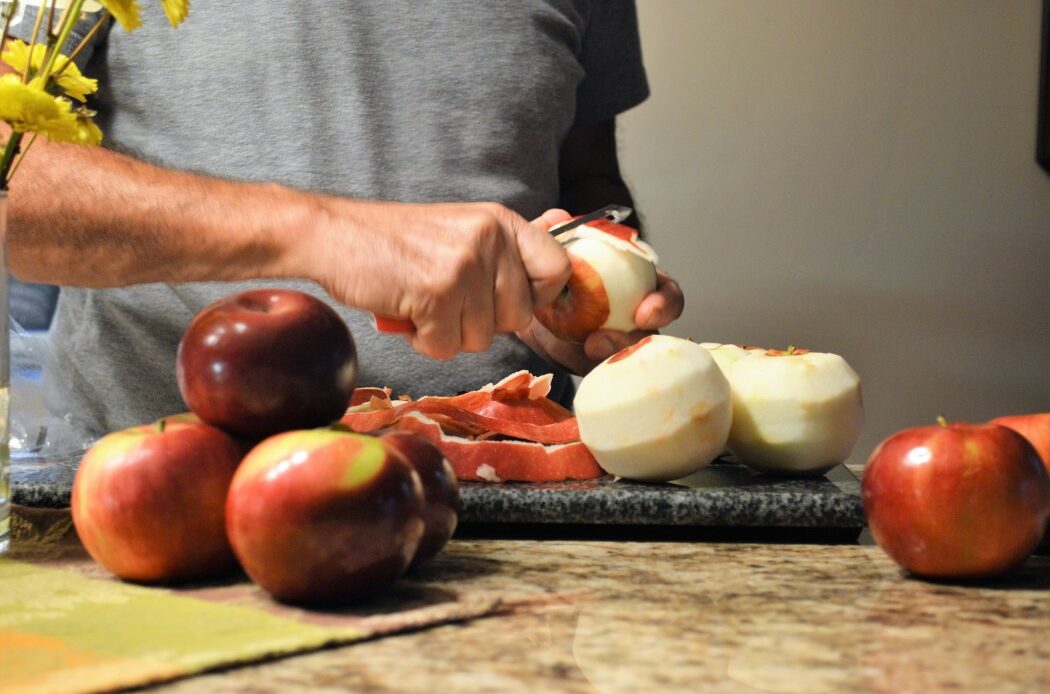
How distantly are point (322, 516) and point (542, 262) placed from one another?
22.4 inches

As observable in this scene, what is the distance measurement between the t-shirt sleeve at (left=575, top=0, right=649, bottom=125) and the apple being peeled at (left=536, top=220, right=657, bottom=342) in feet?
2.50

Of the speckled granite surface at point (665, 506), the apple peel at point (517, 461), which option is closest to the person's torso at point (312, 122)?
the apple peel at point (517, 461)

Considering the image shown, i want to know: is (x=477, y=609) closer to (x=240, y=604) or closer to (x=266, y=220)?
(x=240, y=604)

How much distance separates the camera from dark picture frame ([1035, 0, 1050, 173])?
3012 millimetres

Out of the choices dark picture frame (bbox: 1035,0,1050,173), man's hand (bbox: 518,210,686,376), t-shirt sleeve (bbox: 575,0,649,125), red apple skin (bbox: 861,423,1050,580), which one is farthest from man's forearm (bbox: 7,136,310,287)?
dark picture frame (bbox: 1035,0,1050,173)

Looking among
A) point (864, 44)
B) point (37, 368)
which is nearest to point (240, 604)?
point (37, 368)

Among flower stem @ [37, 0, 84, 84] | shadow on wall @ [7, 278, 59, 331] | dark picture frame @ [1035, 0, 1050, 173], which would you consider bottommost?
shadow on wall @ [7, 278, 59, 331]

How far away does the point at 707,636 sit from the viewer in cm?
63

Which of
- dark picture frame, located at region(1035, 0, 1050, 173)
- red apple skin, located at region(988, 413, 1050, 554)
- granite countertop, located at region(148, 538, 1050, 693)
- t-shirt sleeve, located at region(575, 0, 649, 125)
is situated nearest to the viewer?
granite countertop, located at region(148, 538, 1050, 693)

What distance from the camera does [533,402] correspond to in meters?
1.22

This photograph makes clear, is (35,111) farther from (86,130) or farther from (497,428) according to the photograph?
(497,428)

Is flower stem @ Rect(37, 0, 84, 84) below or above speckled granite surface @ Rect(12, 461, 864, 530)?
above

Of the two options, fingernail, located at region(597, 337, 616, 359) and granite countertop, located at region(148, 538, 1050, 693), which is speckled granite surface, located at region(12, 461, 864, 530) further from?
fingernail, located at region(597, 337, 616, 359)

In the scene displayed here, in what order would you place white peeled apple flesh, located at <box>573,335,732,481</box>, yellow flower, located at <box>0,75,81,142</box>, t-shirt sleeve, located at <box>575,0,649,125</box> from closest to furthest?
yellow flower, located at <box>0,75,81,142</box> → white peeled apple flesh, located at <box>573,335,732,481</box> → t-shirt sleeve, located at <box>575,0,649,125</box>
